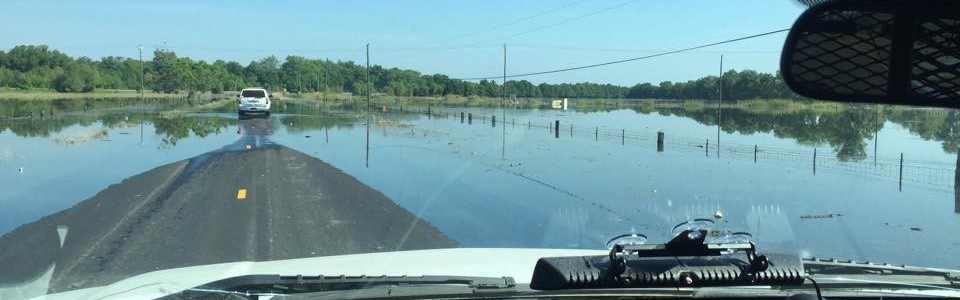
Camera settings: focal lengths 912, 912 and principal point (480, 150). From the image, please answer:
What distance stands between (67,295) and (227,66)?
26.4 m

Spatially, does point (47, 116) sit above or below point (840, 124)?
below

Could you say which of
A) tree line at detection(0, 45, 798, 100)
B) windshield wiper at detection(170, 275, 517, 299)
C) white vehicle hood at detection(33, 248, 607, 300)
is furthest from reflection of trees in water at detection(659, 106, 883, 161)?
windshield wiper at detection(170, 275, 517, 299)

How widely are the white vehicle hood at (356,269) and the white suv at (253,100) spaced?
31491 millimetres

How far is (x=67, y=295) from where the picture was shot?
4586mm

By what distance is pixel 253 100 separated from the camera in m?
36.4

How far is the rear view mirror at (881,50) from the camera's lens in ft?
8.08

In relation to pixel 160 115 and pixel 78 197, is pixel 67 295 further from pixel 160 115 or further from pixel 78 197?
pixel 160 115

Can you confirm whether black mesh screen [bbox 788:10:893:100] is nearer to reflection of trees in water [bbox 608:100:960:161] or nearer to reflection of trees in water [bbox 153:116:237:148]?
reflection of trees in water [bbox 608:100:960:161]

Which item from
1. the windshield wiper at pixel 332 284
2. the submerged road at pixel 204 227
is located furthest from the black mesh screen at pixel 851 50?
the submerged road at pixel 204 227

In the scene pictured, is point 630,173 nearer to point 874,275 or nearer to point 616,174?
point 616,174

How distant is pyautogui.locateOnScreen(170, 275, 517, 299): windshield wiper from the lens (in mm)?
3990

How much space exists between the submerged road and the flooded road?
230mm

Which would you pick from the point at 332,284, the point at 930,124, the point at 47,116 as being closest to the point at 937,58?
the point at 332,284

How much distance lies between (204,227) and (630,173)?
1039 cm
